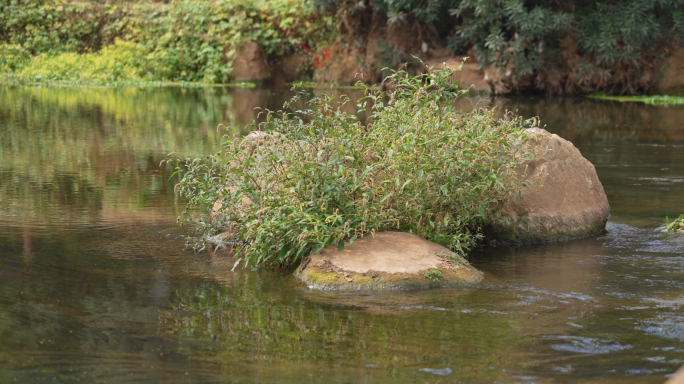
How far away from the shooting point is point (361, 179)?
5.70m

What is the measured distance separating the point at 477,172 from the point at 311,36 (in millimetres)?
22191

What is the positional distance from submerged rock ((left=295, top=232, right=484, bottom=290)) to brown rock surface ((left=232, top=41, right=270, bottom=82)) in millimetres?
21547

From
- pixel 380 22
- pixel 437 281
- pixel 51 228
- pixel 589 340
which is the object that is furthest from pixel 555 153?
pixel 380 22

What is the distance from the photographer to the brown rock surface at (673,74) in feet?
72.6

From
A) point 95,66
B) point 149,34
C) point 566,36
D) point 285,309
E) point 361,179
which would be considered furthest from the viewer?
point 149,34

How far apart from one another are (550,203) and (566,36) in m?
16.9

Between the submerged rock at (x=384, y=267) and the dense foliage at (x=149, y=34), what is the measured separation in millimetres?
21506

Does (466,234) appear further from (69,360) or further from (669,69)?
(669,69)

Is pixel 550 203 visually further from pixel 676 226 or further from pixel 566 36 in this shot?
pixel 566 36

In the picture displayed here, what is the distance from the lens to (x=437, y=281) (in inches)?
210

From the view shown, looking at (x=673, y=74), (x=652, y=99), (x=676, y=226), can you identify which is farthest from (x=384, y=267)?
(x=673, y=74)

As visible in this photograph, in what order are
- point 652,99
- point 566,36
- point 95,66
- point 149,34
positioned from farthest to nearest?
point 149,34 → point 95,66 → point 566,36 → point 652,99

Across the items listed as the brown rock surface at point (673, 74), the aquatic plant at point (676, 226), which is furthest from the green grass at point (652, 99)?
the aquatic plant at point (676, 226)

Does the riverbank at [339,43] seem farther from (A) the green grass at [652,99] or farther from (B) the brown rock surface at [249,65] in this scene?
(A) the green grass at [652,99]
